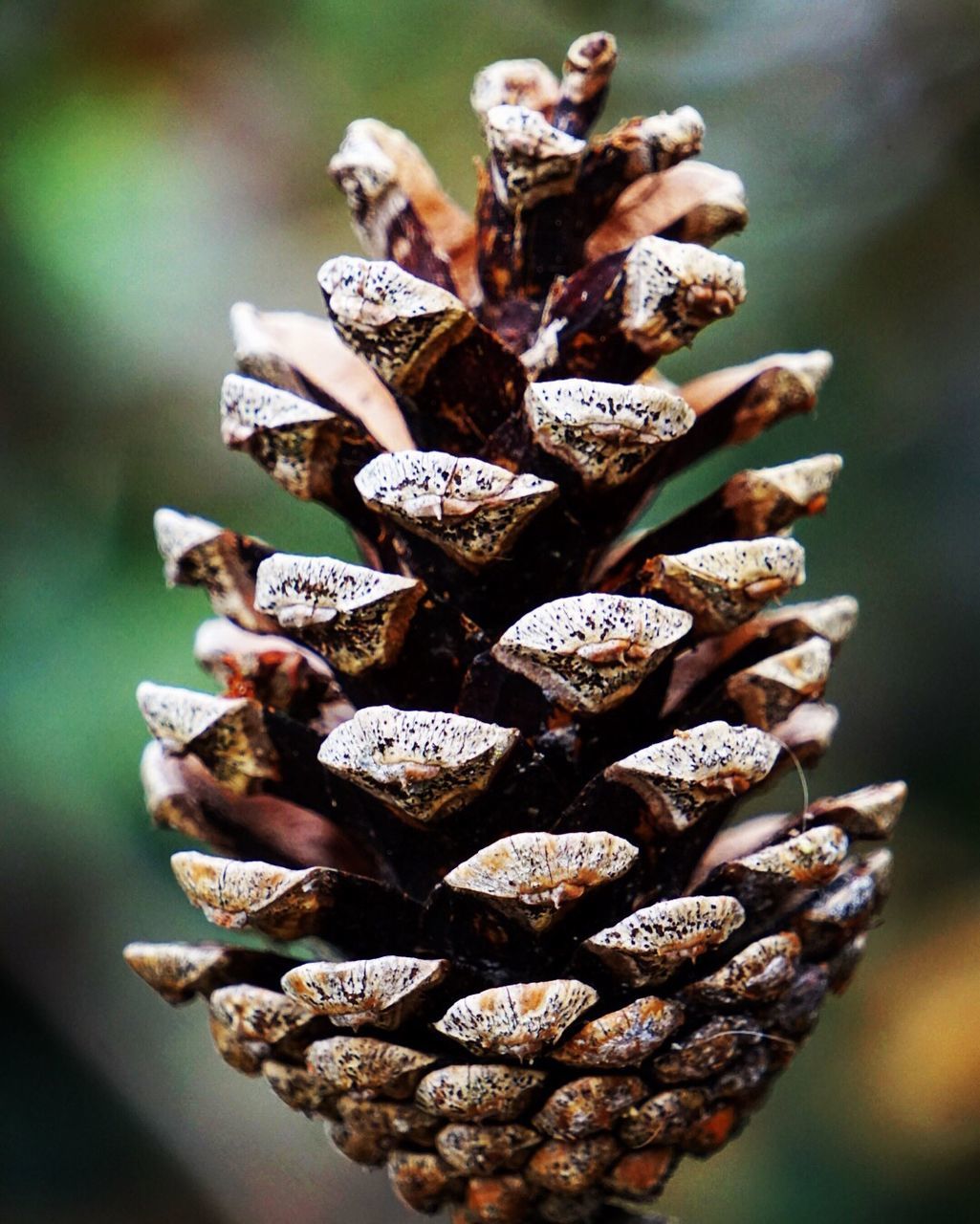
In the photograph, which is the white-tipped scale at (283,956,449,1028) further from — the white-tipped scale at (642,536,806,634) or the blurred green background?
the blurred green background

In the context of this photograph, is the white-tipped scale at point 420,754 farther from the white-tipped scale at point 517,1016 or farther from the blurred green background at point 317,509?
the blurred green background at point 317,509

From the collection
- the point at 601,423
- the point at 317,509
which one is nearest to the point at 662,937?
the point at 601,423

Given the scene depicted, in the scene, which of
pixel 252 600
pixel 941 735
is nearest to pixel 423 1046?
pixel 252 600

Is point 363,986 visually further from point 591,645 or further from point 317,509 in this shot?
point 317,509

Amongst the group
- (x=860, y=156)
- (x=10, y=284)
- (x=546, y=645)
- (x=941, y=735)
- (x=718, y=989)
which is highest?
(x=10, y=284)

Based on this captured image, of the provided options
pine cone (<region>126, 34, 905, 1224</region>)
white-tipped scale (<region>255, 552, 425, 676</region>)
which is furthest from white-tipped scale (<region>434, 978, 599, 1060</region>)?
white-tipped scale (<region>255, 552, 425, 676</region>)

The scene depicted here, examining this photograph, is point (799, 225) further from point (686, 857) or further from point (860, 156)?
point (686, 857)
